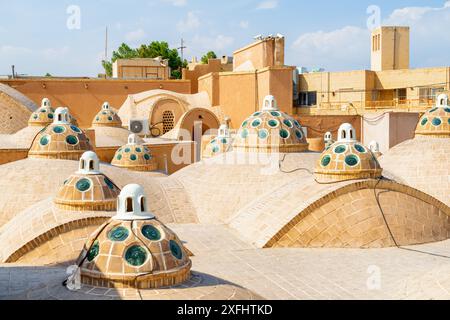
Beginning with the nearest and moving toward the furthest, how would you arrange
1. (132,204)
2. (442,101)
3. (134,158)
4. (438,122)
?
(132,204) < (438,122) < (442,101) < (134,158)

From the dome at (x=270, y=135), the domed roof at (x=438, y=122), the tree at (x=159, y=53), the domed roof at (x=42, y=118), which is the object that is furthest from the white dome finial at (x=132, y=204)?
the tree at (x=159, y=53)

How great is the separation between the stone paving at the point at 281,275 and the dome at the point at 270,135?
11.1 feet

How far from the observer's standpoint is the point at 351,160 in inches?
497

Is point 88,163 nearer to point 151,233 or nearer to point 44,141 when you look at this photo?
point 44,141

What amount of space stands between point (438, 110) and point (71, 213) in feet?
37.6

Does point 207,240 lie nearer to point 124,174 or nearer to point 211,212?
point 211,212

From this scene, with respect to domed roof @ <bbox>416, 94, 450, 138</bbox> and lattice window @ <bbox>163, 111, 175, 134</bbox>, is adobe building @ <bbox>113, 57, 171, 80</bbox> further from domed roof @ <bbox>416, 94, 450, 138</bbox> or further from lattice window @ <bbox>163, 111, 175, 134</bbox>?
domed roof @ <bbox>416, 94, 450, 138</bbox>

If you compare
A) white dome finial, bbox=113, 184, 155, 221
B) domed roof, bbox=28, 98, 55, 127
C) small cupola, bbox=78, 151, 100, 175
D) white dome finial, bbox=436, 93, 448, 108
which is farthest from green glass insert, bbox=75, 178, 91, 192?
white dome finial, bbox=436, 93, 448, 108

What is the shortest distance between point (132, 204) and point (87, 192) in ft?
15.5

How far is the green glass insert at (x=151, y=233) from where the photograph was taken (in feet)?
23.2

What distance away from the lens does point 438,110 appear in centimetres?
1770

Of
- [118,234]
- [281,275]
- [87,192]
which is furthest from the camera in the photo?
[87,192]

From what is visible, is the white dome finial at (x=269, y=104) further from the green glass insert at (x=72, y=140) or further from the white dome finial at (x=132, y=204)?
the white dome finial at (x=132, y=204)

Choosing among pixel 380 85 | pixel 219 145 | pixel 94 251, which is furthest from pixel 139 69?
pixel 94 251
